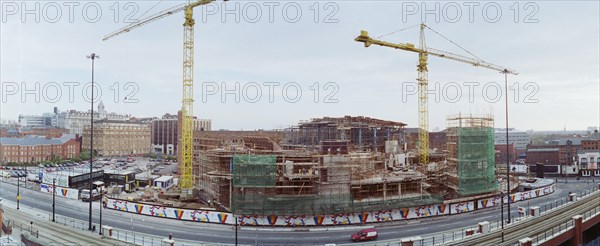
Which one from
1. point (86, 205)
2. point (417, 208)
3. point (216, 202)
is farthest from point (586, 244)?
point (86, 205)

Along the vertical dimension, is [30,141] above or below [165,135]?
below

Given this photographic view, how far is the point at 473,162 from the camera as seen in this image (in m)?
44.0

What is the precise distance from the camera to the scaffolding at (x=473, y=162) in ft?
142

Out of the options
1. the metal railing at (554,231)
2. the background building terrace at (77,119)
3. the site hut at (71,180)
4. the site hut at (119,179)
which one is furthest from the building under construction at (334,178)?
the background building terrace at (77,119)

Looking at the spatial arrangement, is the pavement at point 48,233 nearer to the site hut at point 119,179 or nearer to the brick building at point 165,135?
the site hut at point 119,179

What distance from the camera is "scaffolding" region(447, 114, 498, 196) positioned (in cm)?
4334

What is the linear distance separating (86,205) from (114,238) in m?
18.0

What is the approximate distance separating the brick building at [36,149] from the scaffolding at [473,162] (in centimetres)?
8837

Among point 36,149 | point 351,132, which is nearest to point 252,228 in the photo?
point 351,132

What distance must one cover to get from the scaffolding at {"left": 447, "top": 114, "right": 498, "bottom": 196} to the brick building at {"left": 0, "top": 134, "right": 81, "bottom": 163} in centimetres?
8837

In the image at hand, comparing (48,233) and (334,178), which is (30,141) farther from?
(334,178)

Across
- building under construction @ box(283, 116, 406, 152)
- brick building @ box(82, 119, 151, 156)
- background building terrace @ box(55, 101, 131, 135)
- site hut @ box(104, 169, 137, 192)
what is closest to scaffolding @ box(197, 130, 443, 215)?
building under construction @ box(283, 116, 406, 152)

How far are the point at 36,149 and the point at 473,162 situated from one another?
91623mm

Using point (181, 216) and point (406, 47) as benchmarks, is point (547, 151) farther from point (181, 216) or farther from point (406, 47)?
point (181, 216)
